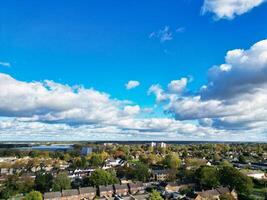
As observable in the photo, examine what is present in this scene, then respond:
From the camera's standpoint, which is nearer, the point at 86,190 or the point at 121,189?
the point at 86,190

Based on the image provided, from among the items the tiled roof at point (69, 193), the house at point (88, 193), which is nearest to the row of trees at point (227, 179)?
the house at point (88, 193)

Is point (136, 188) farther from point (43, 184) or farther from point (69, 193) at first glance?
point (43, 184)

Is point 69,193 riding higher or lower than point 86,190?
lower

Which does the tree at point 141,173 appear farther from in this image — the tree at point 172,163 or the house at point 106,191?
the tree at point 172,163

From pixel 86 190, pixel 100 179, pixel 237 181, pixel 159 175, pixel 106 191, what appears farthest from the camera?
pixel 159 175

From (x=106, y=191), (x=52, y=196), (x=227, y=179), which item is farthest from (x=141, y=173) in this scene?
(x=52, y=196)

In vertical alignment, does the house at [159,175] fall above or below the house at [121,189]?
above

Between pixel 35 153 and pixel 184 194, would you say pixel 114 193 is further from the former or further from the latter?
pixel 35 153

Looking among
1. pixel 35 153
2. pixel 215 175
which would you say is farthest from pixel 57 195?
pixel 35 153
